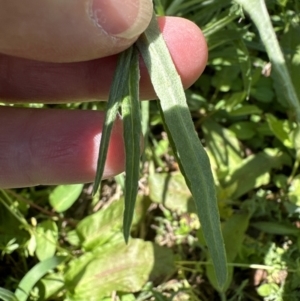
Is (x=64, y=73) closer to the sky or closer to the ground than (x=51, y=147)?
closer to the sky

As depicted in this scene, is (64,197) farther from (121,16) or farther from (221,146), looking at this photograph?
(121,16)

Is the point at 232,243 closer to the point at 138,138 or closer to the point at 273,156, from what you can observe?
the point at 273,156

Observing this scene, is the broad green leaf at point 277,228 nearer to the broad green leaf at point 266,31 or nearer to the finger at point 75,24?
the broad green leaf at point 266,31

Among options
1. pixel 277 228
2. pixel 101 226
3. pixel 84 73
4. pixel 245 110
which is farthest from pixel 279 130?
pixel 84 73

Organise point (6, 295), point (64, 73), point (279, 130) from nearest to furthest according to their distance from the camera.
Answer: point (64, 73) < point (6, 295) < point (279, 130)

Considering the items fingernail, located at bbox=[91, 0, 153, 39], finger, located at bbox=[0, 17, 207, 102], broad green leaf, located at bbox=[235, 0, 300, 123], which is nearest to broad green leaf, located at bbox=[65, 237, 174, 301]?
finger, located at bbox=[0, 17, 207, 102]

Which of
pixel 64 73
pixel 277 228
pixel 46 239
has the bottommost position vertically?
pixel 277 228

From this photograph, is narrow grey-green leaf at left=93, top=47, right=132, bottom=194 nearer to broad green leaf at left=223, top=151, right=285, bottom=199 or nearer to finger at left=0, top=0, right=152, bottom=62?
finger at left=0, top=0, right=152, bottom=62
